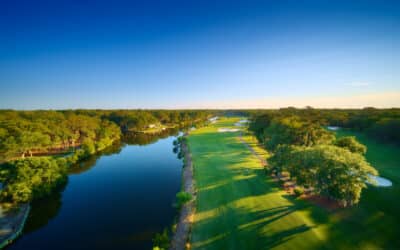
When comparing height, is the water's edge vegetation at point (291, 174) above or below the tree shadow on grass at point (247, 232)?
above

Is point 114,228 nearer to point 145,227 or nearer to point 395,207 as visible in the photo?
point 145,227

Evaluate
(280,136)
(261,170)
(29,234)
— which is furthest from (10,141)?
(280,136)

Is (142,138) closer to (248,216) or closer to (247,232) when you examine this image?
(248,216)

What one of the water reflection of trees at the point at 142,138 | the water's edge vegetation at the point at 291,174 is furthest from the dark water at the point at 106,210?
the water reflection of trees at the point at 142,138

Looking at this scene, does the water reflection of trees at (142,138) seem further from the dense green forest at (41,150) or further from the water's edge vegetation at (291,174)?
the water's edge vegetation at (291,174)

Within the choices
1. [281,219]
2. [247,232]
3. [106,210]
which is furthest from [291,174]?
[106,210]

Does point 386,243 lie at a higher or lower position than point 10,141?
lower
